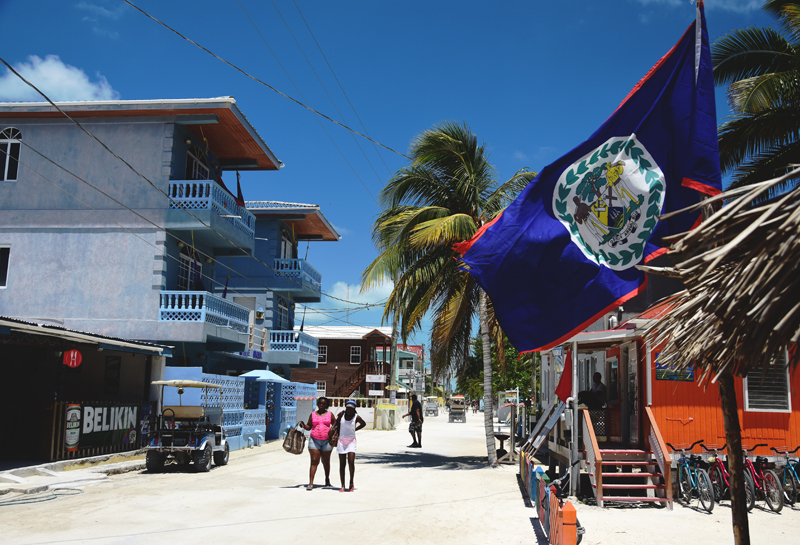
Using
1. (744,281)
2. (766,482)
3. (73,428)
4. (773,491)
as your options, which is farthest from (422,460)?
(744,281)

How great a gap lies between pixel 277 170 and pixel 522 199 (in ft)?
65.9

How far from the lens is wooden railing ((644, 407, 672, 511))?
1224 centimetres

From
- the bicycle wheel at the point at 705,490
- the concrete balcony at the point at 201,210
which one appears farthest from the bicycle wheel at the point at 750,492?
the concrete balcony at the point at 201,210

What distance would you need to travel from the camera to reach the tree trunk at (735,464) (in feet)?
16.9

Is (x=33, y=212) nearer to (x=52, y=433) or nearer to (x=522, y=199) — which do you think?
(x=52, y=433)

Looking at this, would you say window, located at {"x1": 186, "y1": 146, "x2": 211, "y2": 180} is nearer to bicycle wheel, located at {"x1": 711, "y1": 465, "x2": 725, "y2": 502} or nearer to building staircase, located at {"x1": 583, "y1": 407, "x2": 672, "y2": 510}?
building staircase, located at {"x1": 583, "y1": 407, "x2": 672, "y2": 510}

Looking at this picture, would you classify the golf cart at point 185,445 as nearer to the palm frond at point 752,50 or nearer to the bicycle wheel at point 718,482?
the bicycle wheel at point 718,482

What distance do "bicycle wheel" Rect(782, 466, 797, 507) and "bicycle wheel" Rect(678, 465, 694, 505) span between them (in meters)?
1.74

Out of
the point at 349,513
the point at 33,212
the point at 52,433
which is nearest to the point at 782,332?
the point at 349,513

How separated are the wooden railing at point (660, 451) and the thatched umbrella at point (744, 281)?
8199mm

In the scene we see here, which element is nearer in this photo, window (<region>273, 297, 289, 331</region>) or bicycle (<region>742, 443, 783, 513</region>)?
bicycle (<region>742, 443, 783, 513</region>)

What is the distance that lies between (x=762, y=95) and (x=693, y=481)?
8.39 m

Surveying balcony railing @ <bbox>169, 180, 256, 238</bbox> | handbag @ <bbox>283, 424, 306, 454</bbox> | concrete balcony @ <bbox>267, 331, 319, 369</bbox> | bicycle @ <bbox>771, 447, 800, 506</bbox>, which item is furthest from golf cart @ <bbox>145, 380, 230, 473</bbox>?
concrete balcony @ <bbox>267, 331, 319, 369</bbox>

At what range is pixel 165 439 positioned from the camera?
1616 cm
